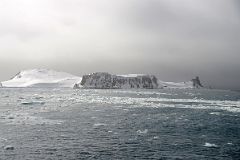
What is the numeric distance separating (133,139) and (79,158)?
33.8 ft

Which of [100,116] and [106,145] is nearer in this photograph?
[106,145]

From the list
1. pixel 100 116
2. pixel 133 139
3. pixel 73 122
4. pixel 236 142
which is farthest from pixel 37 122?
pixel 236 142

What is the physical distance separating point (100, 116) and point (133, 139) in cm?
2299

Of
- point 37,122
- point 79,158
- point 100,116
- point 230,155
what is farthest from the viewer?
point 100,116

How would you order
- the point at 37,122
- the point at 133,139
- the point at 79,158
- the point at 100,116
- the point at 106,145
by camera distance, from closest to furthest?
1. the point at 79,158
2. the point at 106,145
3. the point at 133,139
4. the point at 37,122
5. the point at 100,116

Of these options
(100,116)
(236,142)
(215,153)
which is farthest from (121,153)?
(100,116)

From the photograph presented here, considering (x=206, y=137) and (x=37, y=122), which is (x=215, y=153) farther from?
(x=37, y=122)

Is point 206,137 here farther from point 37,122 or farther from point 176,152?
point 37,122

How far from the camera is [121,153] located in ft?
113

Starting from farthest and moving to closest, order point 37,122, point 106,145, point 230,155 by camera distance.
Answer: point 37,122 → point 106,145 → point 230,155

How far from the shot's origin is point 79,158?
32625 mm

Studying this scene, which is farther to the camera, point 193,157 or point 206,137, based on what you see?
point 206,137

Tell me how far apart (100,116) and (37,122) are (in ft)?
44.6

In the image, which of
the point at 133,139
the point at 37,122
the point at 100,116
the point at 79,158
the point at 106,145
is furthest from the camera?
the point at 100,116
